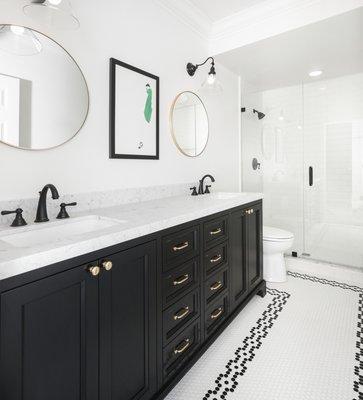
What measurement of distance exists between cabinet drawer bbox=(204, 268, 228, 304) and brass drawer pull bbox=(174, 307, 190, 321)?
21 cm

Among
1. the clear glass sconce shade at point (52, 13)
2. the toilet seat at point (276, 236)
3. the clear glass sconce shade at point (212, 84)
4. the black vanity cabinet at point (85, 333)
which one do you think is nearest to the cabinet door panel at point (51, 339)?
the black vanity cabinet at point (85, 333)

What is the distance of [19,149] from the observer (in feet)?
4.24

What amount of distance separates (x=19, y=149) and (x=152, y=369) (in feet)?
4.06

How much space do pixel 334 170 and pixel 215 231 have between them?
8.08ft

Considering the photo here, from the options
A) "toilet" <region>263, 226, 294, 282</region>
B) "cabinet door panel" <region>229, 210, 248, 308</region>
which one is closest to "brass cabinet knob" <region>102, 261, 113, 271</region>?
"cabinet door panel" <region>229, 210, 248, 308</region>

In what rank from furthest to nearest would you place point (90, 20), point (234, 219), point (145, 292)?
point (234, 219) < point (90, 20) < point (145, 292)

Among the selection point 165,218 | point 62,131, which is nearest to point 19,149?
point 62,131

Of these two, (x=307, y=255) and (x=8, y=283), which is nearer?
(x=8, y=283)

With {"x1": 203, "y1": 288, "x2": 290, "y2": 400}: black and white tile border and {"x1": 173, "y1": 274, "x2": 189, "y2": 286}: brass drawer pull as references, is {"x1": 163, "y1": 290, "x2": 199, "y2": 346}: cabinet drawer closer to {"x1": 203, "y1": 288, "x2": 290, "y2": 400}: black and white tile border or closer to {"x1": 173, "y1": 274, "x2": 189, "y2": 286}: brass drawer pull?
{"x1": 173, "y1": 274, "x2": 189, "y2": 286}: brass drawer pull

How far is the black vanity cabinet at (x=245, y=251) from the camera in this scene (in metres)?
1.97

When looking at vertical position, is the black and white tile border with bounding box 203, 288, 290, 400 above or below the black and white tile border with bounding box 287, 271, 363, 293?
below

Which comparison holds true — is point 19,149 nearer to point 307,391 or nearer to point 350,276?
point 307,391

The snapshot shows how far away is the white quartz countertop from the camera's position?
0.78 metres

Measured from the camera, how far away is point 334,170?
3.38 meters
